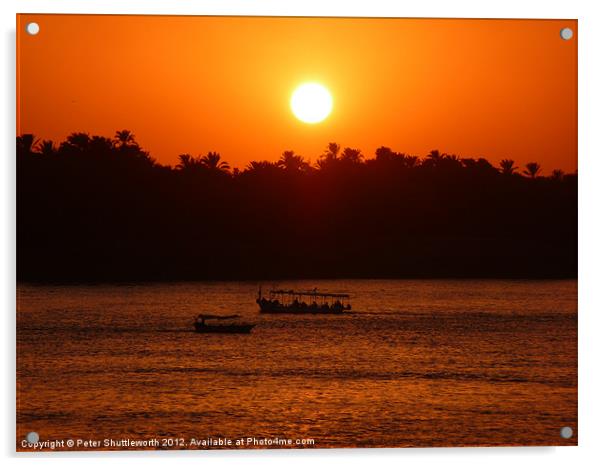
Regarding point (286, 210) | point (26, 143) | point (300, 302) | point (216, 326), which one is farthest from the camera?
point (300, 302)

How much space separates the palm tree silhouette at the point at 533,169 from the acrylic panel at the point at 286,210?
2 cm

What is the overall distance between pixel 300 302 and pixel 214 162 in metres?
2.28

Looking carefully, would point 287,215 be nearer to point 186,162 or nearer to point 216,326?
point 186,162

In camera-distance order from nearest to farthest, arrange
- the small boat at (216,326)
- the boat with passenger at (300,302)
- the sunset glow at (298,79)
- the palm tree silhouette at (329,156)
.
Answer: the sunset glow at (298,79), the palm tree silhouette at (329,156), the small boat at (216,326), the boat with passenger at (300,302)

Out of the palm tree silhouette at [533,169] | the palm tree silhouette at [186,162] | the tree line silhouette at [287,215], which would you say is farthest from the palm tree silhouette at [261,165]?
the palm tree silhouette at [533,169]

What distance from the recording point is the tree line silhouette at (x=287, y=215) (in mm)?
6246

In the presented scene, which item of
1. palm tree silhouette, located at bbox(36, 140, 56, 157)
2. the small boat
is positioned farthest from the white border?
the small boat

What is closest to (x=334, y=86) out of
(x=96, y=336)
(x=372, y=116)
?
(x=372, y=116)

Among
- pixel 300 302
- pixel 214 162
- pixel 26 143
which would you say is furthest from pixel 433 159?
pixel 300 302

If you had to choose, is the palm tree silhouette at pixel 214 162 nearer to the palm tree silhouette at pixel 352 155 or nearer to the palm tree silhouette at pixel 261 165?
the palm tree silhouette at pixel 261 165

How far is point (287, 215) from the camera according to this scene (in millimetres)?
6574

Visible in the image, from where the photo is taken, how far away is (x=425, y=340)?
6918 mm

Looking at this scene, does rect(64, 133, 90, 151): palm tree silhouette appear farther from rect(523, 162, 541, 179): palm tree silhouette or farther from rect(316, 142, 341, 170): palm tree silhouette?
rect(523, 162, 541, 179): palm tree silhouette
